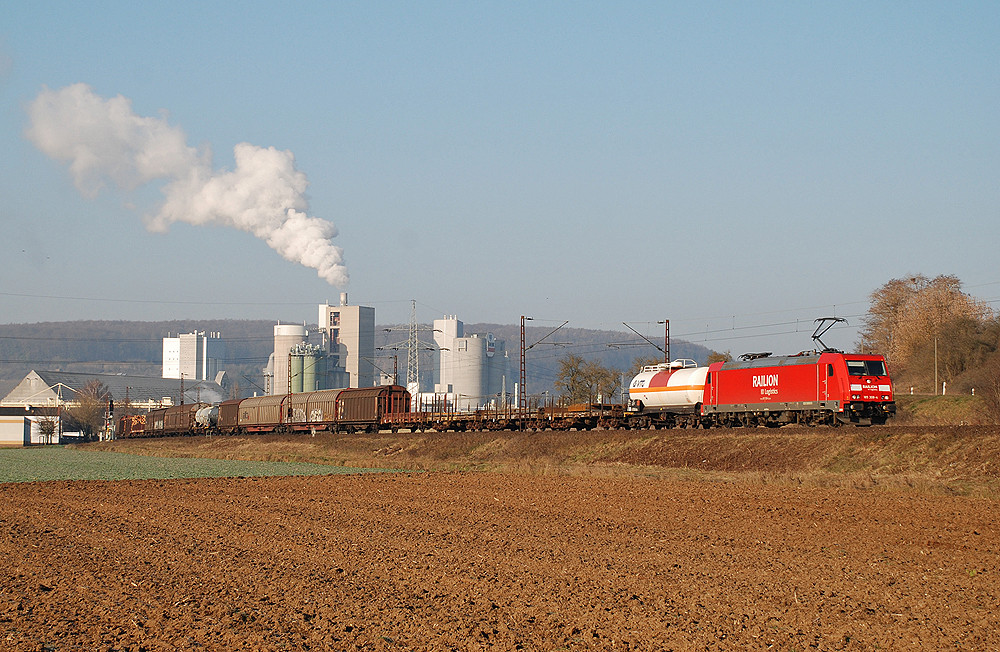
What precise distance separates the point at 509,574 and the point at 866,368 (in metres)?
33.8

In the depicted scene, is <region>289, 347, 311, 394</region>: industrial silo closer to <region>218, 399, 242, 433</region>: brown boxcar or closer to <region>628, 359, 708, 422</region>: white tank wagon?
<region>218, 399, 242, 433</region>: brown boxcar

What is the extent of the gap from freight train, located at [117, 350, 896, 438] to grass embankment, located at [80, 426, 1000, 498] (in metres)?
4.13

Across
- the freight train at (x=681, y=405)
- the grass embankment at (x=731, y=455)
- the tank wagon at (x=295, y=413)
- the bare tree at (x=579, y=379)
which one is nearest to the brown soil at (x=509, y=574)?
the grass embankment at (x=731, y=455)

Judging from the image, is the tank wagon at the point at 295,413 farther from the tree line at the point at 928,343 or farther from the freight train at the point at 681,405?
the tree line at the point at 928,343

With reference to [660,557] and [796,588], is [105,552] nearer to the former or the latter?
[660,557]

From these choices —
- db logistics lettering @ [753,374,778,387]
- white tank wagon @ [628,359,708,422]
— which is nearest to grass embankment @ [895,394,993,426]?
white tank wagon @ [628,359,708,422]

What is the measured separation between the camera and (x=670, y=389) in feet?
189

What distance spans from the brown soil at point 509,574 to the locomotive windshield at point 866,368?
1640cm

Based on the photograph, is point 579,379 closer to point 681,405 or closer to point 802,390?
point 681,405

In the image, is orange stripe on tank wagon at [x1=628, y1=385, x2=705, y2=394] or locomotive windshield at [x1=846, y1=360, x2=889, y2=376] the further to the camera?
orange stripe on tank wagon at [x1=628, y1=385, x2=705, y2=394]

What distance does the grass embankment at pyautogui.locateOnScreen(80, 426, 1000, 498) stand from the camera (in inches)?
1297

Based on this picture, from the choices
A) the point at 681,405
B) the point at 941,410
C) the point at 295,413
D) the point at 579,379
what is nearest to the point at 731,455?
the point at 681,405

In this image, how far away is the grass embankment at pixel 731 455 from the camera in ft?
108

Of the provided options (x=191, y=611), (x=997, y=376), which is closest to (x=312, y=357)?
(x=997, y=376)
